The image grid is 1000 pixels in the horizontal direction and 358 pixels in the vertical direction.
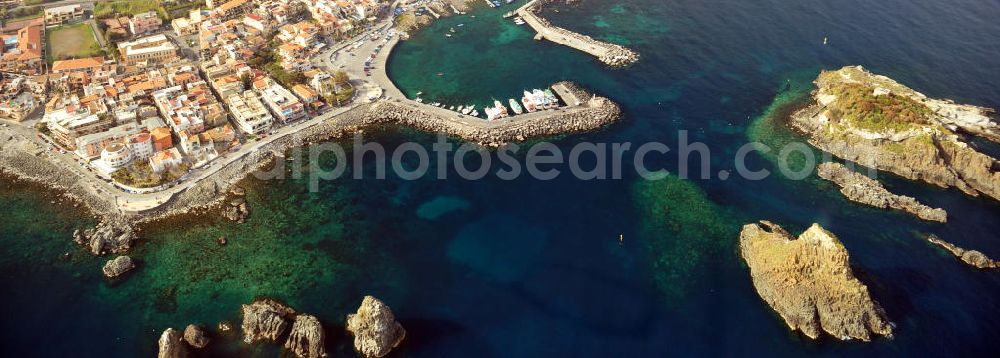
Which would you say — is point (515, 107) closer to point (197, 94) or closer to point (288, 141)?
point (288, 141)

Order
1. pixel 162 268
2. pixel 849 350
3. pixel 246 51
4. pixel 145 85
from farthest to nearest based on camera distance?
pixel 246 51 → pixel 145 85 → pixel 162 268 → pixel 849 350

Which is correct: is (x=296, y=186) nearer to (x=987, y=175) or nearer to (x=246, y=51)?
(x=246, y=51)

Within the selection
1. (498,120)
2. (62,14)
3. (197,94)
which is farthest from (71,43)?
(498,120)

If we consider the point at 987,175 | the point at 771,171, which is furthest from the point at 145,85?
the point at 987,175

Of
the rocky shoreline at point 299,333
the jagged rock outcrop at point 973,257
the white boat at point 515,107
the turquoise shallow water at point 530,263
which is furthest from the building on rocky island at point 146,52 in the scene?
the jagged rock outcrop at point 973,257

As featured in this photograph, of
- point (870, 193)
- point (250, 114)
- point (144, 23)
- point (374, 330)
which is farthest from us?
point (144, 23)
